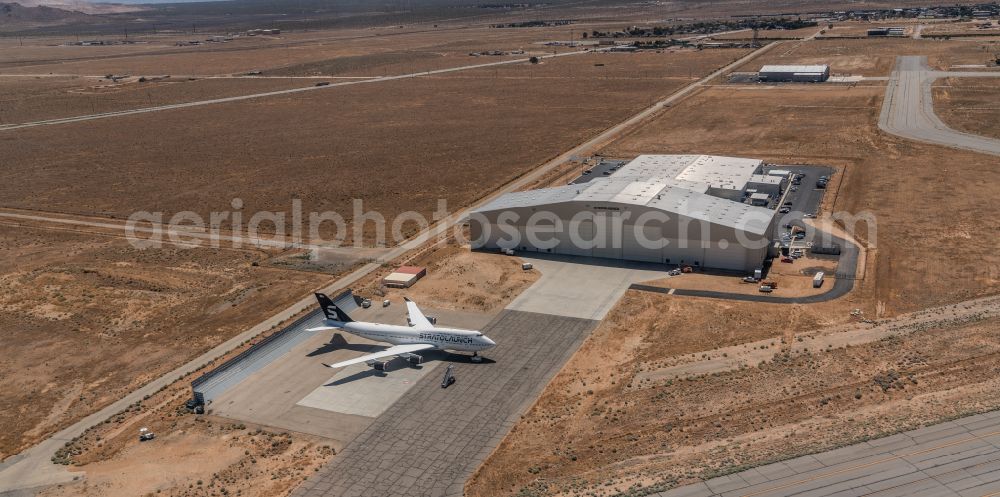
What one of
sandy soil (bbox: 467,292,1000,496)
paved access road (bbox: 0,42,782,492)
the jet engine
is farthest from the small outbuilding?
sandy soil (bbox: 467,292,1000,496)

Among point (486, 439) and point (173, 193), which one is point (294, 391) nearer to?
point (486, 439)

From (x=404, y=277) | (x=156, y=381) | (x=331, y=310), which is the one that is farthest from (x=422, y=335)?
(x=156, y=381)

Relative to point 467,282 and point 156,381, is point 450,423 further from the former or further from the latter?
point 467,282

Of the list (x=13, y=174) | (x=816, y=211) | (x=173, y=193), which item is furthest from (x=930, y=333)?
(x=13, y=174)

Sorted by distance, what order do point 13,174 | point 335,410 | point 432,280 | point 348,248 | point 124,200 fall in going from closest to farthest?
point 335,410 → point 432,280 → point 348,248 → point 124,200 → point 13,174

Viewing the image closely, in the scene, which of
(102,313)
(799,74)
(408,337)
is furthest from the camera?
(799,74)

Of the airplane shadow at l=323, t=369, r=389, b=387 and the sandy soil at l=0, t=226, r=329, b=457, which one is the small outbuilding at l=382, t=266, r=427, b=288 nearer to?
the sandy soil at l=0, t=226, r=329, b=457
